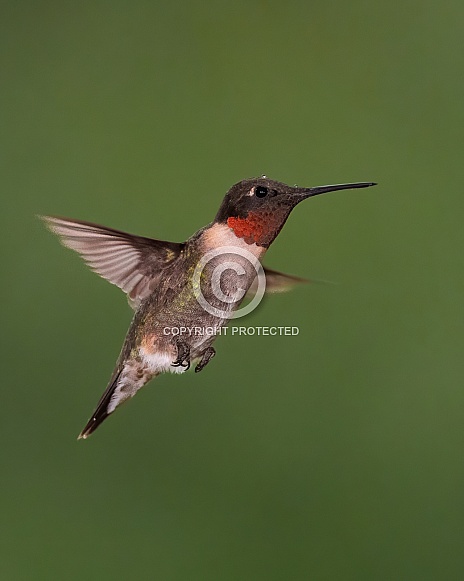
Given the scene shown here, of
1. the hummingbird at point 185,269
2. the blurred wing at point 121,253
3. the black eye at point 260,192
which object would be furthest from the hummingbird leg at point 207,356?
the black eye at point 260,192

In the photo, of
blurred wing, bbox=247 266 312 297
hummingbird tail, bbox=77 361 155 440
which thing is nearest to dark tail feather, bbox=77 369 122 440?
hummingbird tail, bbox=77 361 155 440

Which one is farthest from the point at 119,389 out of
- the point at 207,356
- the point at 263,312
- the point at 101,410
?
the point at 263,312

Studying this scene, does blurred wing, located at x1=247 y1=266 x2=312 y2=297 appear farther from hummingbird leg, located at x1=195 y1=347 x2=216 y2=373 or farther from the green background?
the green background

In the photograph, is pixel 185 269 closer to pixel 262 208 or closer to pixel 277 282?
pixel 262 208

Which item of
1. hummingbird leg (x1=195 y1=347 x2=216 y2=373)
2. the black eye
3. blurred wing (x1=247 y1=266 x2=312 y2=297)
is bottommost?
hummingbird leg (x1=195 y1=347 x2=216 y2=373)

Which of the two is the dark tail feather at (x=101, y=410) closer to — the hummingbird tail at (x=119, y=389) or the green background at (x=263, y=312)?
the hummingbird tail at (x=119, y=389)

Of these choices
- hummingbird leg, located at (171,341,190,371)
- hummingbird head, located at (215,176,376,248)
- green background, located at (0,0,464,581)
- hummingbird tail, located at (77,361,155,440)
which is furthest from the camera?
green background, located at (0,0,464,581)

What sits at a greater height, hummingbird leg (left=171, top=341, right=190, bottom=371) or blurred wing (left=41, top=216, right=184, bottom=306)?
blurred wing (left=41, top=216, right=184, bottom=306)
